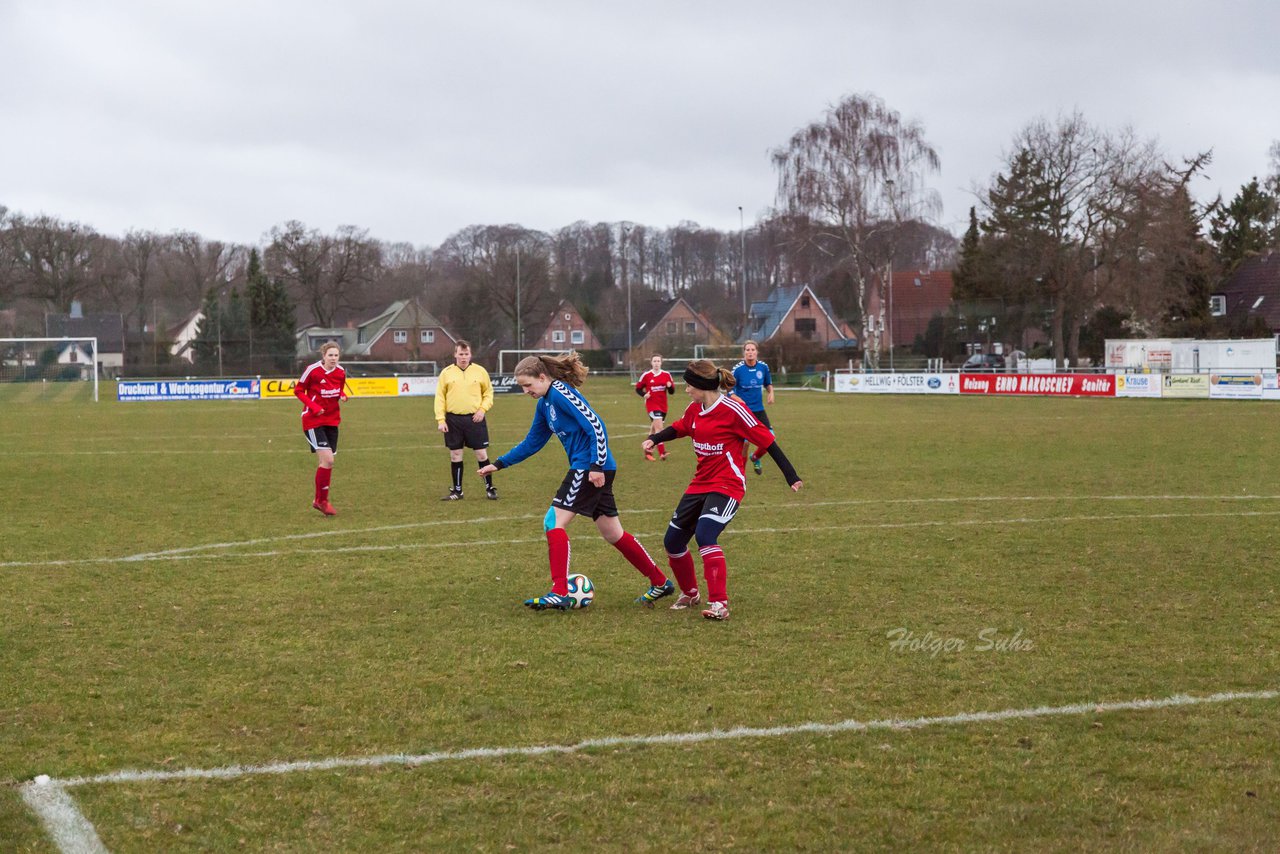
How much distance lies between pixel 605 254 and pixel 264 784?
96.5 metres

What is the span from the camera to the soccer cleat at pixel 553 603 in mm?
8039

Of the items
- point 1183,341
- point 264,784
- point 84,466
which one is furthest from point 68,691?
point 1183,341

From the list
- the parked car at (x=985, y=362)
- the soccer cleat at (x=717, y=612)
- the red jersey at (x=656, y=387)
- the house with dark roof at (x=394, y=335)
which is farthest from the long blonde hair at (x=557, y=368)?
the house with dark roof at (x=394, y=335)

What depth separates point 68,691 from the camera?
6.08m

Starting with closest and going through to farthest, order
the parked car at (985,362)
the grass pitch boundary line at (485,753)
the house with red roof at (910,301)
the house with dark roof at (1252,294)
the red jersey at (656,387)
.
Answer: the grass pitch boundary line at (485,753) → the red jersey at (656,387) → the parked car at (985,362) → the house with dark roof at (1252,294) → the house with red roof at (910,301)

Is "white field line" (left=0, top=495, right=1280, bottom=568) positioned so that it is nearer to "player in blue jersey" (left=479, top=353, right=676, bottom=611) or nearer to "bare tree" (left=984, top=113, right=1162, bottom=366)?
"player in blue jersey" (left=479, top=353, right=676, bottom=611)

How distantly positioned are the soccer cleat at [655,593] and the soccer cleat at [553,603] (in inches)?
22.3

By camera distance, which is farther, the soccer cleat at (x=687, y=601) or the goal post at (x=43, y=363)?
A: the goal post at (x=43, y=363)

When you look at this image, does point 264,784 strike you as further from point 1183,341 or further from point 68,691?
point 1183,341

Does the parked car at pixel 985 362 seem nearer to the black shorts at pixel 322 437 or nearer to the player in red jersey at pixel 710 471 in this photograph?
the black shorts at pixel 322 437

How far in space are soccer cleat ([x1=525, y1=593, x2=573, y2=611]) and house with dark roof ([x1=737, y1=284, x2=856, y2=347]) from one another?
76361 millimetres

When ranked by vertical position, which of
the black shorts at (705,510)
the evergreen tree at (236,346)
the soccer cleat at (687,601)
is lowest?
the soccer cleat at (687,601)

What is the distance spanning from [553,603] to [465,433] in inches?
272

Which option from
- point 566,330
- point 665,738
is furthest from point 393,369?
point 665,738
